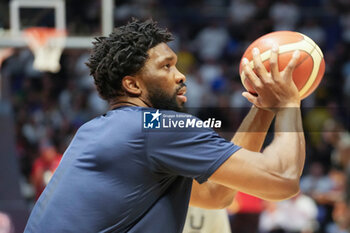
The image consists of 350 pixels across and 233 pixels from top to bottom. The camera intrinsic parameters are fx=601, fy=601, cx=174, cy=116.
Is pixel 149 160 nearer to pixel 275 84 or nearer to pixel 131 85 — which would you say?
pixel 131 85

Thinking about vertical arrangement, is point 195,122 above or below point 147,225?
above

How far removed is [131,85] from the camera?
2426mm

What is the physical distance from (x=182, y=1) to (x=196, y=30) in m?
0.96

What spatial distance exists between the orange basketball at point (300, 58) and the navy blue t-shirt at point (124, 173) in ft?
1.54

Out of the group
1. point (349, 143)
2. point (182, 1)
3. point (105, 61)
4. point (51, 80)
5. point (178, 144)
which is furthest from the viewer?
point (182, 1)

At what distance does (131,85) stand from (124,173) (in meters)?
0.38

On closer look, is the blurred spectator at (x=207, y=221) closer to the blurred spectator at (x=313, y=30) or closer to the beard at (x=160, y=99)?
the beard at (x=160, y=99)

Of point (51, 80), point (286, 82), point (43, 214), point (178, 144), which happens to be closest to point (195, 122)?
point (178, 144)

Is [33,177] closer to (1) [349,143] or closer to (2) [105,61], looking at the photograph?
(1) [349,143]

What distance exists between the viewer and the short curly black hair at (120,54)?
7.92 ft

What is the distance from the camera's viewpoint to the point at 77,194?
7.43ft

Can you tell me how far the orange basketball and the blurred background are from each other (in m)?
3.77

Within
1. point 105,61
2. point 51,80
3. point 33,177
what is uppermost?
point 105,61

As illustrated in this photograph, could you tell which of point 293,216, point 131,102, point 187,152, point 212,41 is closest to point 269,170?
point 187,152
